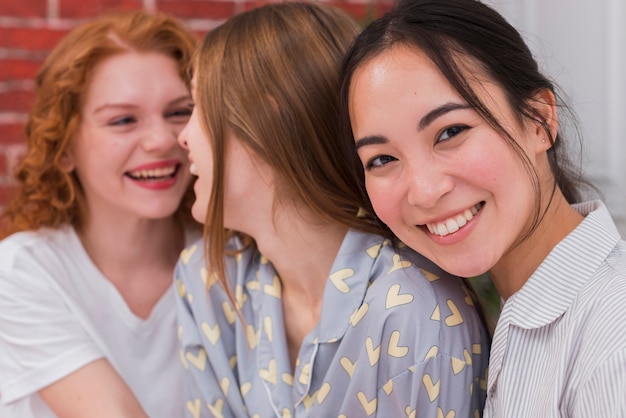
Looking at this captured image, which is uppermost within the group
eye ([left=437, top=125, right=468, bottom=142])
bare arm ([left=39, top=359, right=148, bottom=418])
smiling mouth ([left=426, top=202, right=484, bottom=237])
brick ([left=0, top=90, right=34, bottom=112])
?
eye ([left=437, top=125, right=468, bottom=142])

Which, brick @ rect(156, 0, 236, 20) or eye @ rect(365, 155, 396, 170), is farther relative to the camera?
brick @ rect(156, 0, 236, 20)

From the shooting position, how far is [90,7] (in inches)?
85.8

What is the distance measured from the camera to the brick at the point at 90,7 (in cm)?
217

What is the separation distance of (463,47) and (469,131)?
123mm

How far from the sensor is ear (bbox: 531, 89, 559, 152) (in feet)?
3.84

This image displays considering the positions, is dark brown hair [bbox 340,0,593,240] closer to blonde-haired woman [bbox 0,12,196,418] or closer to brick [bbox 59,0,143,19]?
blonde-haired woman [bbox 0,12,196,418]

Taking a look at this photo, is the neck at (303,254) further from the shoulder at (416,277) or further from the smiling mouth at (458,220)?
the smiling mouth at (458,220)

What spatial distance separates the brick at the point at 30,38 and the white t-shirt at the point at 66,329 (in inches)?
24.2

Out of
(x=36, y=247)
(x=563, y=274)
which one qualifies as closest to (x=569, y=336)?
(x=563, y=274)

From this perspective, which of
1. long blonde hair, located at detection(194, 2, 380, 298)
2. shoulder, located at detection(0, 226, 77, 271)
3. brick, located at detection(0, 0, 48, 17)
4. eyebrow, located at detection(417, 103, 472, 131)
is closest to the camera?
eyebrow, located at detection(417, 103, 472, 131)

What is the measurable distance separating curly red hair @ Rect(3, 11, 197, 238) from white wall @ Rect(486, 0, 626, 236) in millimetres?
735

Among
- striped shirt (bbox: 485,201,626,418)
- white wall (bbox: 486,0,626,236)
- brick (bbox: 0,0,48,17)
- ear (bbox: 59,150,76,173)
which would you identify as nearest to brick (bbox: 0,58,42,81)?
brick (bbox: 0,0,48,17)

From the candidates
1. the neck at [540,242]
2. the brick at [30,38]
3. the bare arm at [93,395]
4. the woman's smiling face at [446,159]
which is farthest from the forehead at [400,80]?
the brick at [30,38]

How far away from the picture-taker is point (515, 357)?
117 cm
